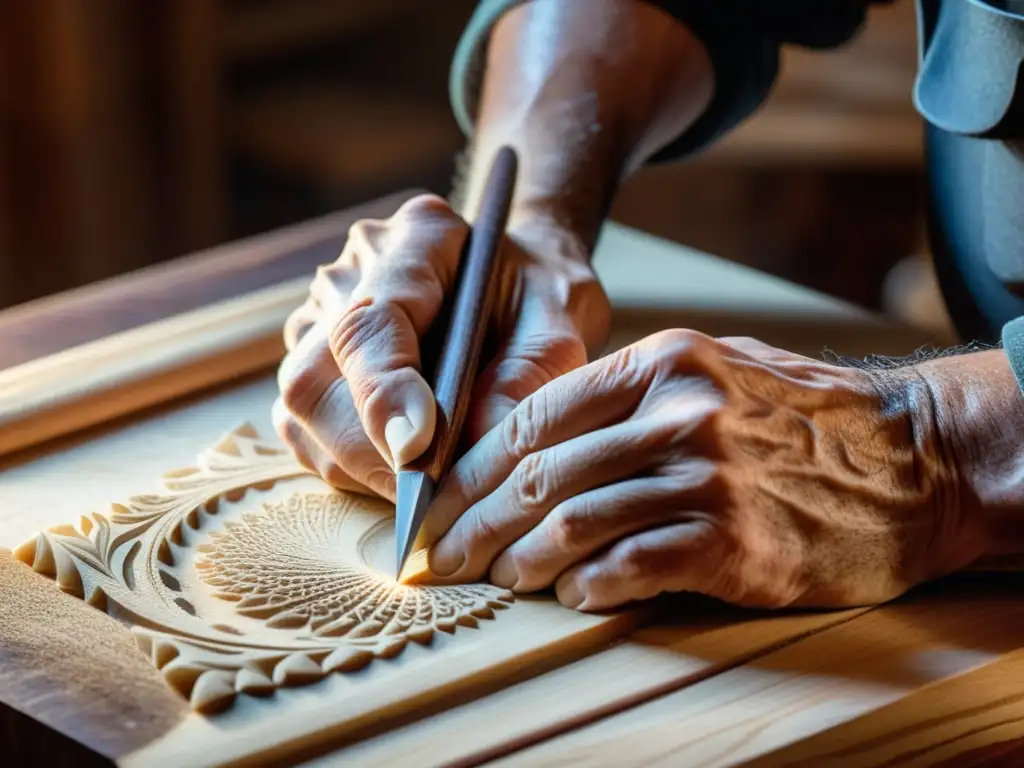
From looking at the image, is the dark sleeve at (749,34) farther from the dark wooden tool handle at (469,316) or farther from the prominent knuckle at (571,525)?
the prominent knuckle at (571,525)

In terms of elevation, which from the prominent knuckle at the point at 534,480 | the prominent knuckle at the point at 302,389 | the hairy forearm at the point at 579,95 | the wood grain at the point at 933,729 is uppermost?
the hairy forearm at the point at 579,95

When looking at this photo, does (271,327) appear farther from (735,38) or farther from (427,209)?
(735,38)

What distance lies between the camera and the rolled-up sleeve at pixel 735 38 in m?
1.61

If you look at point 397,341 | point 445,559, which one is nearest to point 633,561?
point 445,559

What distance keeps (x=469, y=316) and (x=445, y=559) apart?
0.73 feet

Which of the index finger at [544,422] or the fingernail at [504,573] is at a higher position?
the index finger at [544,422]

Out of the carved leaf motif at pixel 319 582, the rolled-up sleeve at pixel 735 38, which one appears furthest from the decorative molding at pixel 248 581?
the rolled-up sleeve at pixel 735 38

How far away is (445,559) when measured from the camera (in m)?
1.03

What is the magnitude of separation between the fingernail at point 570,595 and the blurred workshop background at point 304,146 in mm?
1766

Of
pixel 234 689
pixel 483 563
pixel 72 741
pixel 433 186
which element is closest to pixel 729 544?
pixel 483 563

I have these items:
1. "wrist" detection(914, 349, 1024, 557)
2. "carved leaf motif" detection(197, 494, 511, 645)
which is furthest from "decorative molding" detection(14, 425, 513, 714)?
"wrist" detection(914, 349, 1024, 557)

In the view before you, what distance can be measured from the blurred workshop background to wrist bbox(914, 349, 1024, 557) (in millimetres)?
1557

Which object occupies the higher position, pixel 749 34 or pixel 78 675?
pixel 749 34

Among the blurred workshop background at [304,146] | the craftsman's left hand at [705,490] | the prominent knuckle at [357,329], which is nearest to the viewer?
the craftsman's left hand at [705,490]
